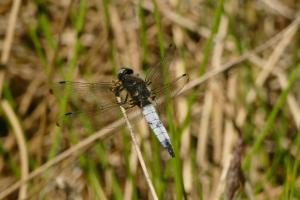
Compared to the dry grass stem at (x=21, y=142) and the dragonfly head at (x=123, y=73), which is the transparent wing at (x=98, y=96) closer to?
the dragonfly head at (x=123, y=73)

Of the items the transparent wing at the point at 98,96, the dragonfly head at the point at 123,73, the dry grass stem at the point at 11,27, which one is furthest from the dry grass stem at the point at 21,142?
the dragonfly head at the point at 123,73

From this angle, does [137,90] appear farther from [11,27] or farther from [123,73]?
[11,27]

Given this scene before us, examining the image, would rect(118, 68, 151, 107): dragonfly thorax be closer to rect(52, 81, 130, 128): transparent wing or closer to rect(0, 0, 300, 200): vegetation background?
rect(52, 81, 130, 128): transparent wing

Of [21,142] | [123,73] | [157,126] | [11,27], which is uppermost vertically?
[11,27]

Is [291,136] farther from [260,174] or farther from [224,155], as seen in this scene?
[224,155]

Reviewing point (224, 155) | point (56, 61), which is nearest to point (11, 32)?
point (56, 61)

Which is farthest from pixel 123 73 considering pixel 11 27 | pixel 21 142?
pixel 11 27

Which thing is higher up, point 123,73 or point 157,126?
point 123,73
